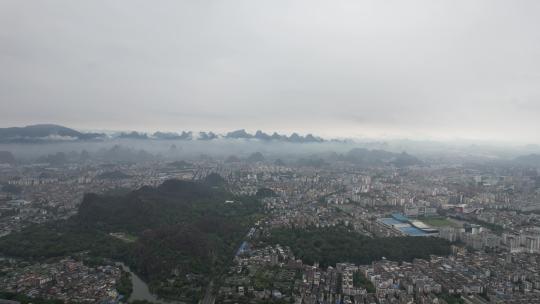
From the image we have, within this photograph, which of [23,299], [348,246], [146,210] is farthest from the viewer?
[146,210]

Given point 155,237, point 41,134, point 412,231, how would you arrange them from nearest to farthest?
point 155,237 → point 412,231 → point 41,134

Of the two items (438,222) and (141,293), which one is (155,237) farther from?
(438,222)

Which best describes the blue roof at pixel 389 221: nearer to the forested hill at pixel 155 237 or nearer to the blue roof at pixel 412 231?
the blue roof at pixel 412 231

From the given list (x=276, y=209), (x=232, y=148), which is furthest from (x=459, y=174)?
(x=232, y=148)

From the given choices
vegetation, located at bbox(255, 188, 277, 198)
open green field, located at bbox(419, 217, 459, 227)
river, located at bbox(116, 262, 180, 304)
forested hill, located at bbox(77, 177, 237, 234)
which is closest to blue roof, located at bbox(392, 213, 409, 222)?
open green field, located at bbox(419, 217, 459, 227)

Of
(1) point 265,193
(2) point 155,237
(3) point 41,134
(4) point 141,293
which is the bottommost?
(4) point 141,293

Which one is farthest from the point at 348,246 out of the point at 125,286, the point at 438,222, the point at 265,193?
the point at 265,193

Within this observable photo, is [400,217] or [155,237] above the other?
[155,237]
